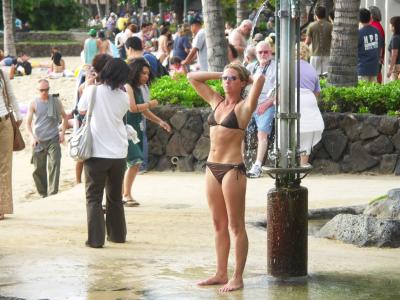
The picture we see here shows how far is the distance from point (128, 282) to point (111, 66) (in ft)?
7.78

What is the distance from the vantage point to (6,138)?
1219 centimetres

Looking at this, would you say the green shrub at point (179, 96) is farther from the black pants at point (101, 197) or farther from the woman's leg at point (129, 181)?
the black pants at point (101, 197)

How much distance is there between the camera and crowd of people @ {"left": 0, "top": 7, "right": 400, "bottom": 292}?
8.73 m

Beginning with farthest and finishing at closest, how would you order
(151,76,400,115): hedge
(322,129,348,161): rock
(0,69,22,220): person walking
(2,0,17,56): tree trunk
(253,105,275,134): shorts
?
(2,0,17,56): tree trunk, (151,76,400,115): hedge, (322,129,348,161): rock, (253,105,275,134): shorts, (0,69,22,220): person walking

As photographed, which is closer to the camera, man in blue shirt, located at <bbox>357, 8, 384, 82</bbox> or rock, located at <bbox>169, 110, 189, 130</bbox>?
rock, located at <bbox>169, 110, 189, 130</bbox>

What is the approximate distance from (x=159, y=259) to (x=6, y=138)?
296 centimetres

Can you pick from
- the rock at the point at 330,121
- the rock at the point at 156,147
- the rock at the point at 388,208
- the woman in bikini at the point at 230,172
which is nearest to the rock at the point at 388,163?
the rock at the point at 330,121

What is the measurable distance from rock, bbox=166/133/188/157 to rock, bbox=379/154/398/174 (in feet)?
8.18

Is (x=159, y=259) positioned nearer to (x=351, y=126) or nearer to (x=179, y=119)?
(x=351, y=126)

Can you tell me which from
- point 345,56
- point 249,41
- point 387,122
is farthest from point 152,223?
point 249,41

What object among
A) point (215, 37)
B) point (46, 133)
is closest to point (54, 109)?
point (46, 133)

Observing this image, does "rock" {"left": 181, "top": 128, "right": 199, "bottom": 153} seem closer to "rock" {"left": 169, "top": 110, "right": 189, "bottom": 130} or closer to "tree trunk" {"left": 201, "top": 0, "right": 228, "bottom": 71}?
"rock" {"left": 169, "top": 110, "right": 189, "bottom": 130}

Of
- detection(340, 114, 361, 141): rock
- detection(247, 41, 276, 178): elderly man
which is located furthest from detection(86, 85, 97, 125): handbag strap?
detection(340, 114, 361, 141): rock

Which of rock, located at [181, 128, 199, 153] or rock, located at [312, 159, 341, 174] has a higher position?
rock, located at [181, 128, 199, 153]
